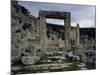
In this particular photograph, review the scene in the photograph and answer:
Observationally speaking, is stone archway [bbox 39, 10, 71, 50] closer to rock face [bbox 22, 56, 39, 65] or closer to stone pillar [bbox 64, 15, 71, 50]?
stone pillar [bbox 64, 15, 71, 50]

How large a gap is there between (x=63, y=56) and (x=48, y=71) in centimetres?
31

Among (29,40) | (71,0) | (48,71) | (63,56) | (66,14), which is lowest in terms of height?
(48,71)

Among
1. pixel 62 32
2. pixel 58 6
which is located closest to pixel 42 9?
pixel 58 6

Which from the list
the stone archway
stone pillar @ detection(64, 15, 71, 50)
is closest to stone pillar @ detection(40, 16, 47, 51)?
the stone archway

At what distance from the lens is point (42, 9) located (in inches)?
111

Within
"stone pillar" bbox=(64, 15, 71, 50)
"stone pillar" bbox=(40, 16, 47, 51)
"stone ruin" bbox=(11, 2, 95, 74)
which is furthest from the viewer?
"stone pillar" bbox=(64, 15, 71, 50)

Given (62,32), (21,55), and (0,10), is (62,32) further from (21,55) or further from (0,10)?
(0,10)

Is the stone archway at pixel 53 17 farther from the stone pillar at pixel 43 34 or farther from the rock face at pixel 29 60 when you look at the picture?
the rock face at pixel 29 60

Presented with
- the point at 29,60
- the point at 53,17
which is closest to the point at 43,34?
the point at 53,17

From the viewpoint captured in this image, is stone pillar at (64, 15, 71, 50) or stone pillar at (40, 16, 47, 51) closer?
stone pillar at (40, 16, 47, 51)

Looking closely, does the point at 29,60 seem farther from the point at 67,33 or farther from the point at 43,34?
the point at 67,33

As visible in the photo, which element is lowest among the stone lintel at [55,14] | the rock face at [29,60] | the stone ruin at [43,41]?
the rock face at [29,60]

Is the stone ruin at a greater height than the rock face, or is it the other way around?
the stone ruin

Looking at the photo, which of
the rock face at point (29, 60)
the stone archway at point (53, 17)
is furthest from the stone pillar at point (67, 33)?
the rock face at point (29, 60)
